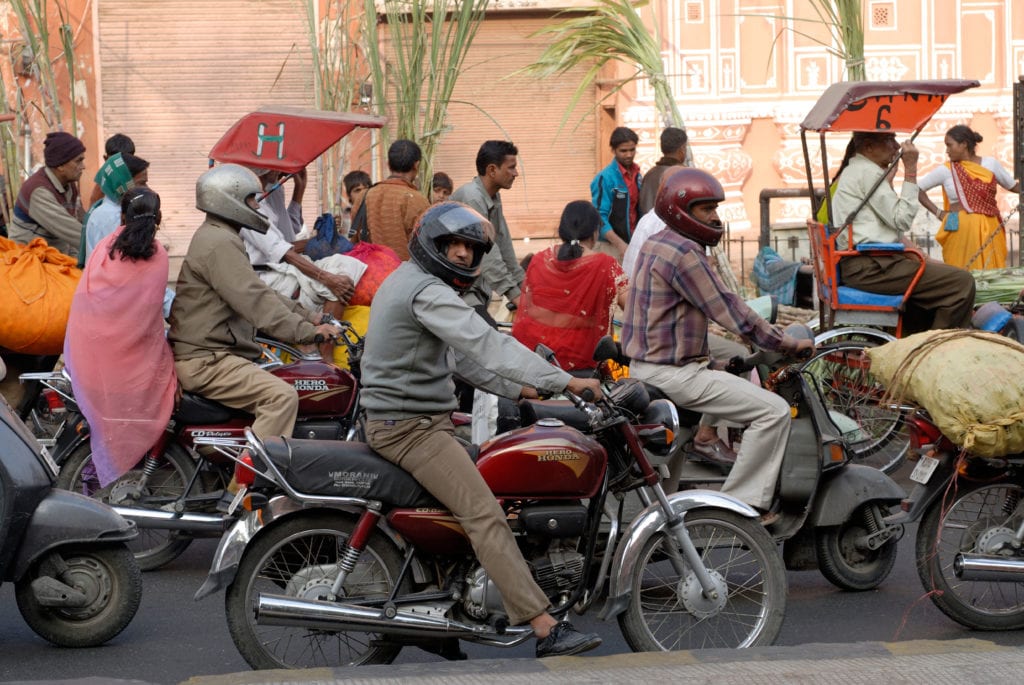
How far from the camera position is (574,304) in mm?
6969

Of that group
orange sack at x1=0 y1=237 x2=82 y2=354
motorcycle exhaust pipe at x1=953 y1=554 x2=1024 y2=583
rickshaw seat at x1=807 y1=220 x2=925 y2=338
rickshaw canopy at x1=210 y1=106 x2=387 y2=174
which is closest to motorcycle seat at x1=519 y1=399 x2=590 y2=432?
A: motorcycle exhaust pipe at x1=953 y1=554 x2=1024 y2=583

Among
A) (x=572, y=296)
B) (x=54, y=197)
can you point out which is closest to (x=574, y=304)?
(x=572, y=296)

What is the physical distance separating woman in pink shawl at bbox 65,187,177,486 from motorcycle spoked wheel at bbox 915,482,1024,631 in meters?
3.25

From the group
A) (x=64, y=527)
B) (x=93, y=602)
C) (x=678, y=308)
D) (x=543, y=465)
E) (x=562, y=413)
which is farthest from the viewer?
(x=678, y=308)

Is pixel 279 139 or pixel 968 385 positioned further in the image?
pixel 279 139

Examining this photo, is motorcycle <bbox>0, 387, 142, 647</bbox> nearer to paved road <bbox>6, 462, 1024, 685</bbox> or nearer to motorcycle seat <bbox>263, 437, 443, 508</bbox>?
paved road <bbox>6, 462, 1024, 685</bbox>

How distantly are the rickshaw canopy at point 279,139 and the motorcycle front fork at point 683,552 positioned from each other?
156 inches

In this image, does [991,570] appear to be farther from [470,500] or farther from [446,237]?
[446,237]

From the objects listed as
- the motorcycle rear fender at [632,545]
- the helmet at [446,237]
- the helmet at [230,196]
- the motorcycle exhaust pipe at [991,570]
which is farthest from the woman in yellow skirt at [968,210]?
the helmet at [446,237]

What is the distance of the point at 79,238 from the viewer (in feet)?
27.9

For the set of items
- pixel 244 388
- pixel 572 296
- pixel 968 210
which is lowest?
pixel 244 388

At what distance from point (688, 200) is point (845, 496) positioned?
135cm

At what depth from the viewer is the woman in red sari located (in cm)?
695

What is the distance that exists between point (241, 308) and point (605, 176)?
14.6ft
